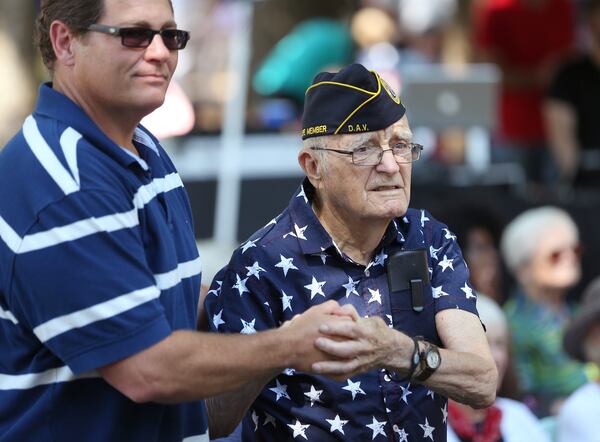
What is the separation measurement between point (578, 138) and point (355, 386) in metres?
6.12

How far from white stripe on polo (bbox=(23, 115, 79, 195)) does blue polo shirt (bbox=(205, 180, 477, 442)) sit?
74cm

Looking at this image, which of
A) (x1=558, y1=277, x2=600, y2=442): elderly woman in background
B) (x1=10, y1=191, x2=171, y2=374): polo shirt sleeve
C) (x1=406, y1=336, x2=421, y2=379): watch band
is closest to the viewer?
(x1=10, y1=191, x2=171, y2=374): polo shirt sleeve

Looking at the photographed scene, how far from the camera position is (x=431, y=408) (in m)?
3.76

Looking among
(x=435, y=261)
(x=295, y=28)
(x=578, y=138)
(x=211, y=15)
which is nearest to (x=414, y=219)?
(x=435, y=261)

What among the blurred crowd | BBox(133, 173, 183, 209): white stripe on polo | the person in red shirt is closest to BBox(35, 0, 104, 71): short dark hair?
BBox(133, 173, 183, 209): white stripe on polo

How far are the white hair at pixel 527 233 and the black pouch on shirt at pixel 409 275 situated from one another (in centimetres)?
405

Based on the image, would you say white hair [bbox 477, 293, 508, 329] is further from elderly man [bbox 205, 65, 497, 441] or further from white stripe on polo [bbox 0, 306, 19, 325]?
white stripe on polo [bbox 0, 306, 19, 325]

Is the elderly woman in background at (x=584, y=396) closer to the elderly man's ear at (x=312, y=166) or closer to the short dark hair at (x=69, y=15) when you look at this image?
the elderly man's ear at (x=312, y=166)

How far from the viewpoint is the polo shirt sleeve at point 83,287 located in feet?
10.2

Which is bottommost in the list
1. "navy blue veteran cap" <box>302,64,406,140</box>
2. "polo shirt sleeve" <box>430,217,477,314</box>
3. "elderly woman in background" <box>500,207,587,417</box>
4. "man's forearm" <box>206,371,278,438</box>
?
"elderly woman in background" <box>500,207,587,417</box>

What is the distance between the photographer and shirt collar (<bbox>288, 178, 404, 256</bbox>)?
3.75 meters

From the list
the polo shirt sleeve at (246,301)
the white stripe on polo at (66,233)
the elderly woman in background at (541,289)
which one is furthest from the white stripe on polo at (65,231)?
the elderly woman in background at (541,289)

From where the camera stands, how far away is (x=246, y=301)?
3.70 metres

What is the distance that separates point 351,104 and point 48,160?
924 millimetres
